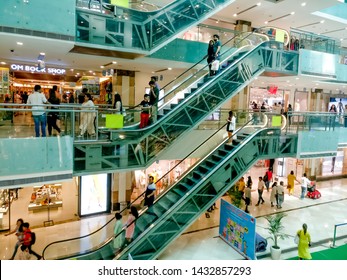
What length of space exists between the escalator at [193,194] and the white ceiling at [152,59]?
449 centimetres

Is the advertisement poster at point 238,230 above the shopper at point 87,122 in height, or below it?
below

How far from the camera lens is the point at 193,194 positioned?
9.37 meters

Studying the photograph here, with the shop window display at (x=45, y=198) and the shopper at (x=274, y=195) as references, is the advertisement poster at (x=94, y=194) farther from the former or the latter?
the shopper at (x=274, y=195)

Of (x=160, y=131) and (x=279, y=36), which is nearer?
(x=160, y=131)

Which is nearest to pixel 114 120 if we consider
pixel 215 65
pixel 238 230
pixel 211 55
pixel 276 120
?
pixel 215 65

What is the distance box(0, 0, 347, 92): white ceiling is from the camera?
8.63m

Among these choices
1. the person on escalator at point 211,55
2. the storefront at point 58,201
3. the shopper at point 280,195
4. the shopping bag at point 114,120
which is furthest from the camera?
the shopper at point 280,195

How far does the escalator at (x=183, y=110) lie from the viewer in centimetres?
824

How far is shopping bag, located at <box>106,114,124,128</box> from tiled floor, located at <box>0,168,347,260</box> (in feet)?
15.3

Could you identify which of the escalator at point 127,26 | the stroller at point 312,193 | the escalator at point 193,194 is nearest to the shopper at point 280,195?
the stroller at point 312,193

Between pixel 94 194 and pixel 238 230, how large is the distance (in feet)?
23.0

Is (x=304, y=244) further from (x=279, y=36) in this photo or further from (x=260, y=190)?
(x=279, y=36)

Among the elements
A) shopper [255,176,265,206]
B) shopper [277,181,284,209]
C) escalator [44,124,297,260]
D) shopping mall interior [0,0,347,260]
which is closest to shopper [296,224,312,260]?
shopping mall interior [0,0,347,260]
